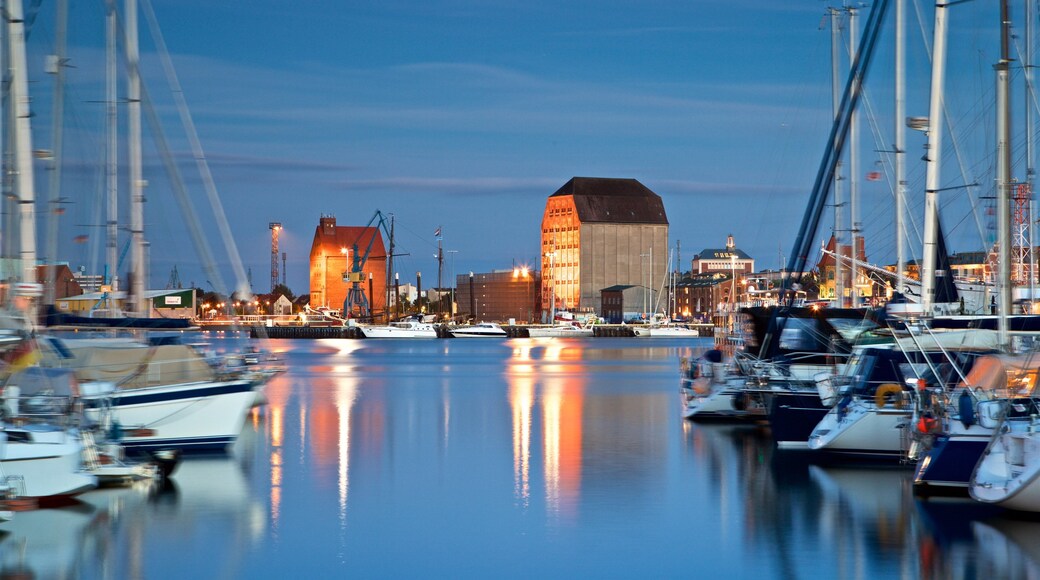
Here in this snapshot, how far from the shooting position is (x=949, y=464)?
1917cm

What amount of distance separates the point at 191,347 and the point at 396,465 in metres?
4.88

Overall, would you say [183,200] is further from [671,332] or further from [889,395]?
[671,332]

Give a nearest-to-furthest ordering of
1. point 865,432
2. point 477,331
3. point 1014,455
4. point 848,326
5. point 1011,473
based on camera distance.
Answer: point 1014,455 → point 1011,473 → point 865,432 → point 848,326 → point 477,331

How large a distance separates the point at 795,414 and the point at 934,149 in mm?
6406

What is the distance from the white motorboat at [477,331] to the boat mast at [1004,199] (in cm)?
14954

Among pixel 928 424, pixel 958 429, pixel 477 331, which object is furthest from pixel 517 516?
pixel 477 331

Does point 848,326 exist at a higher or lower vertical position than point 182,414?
higher

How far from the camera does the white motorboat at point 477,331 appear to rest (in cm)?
17132

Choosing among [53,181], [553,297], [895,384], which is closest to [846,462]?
[895,384]

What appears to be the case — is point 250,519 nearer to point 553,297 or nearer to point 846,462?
point 846,462

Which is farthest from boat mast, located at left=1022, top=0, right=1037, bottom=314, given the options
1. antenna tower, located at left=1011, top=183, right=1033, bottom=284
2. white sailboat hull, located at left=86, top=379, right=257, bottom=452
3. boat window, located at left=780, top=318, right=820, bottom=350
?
white sailboat hull, located at left=86, top=379, right=257, bottom=452

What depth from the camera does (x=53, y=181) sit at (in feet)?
87.5

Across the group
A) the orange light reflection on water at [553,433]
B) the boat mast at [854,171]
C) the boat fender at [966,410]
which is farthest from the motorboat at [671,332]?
the boat fender at [966,410]

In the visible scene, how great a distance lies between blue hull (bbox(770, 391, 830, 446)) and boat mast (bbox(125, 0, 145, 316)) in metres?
14.6
